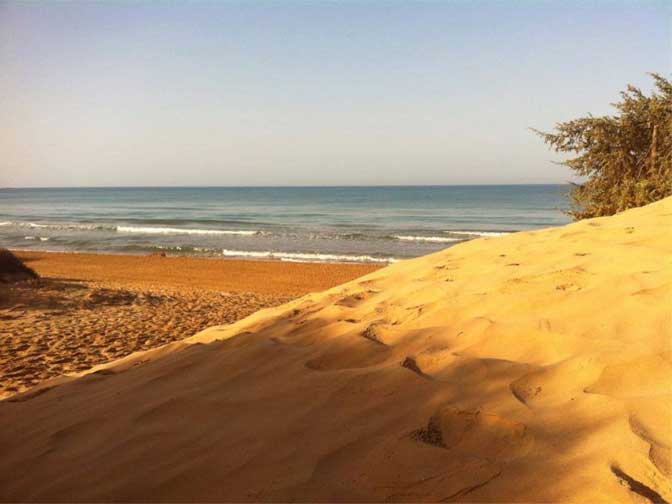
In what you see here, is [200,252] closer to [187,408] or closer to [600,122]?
[600,122]

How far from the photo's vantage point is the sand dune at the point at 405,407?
72.9 inches

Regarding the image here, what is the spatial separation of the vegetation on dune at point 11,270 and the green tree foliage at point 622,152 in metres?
12.5

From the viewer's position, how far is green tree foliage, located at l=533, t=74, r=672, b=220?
458 inches

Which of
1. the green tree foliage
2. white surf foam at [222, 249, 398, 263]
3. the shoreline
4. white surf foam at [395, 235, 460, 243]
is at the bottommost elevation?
white surf foam at [222, 249, 398, 263]

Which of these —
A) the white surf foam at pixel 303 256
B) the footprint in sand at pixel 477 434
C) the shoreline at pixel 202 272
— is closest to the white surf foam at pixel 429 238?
the white surf foam at pixel 303 256

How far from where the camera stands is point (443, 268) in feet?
16.0

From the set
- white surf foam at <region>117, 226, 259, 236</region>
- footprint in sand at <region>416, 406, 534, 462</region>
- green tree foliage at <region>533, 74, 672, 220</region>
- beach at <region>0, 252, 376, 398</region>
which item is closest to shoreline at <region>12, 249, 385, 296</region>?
beach at <region>0, 252, 376, 398</region>

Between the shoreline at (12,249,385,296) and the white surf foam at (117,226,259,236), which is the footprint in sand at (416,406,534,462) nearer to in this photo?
the shoreline at (12,249,385,296)

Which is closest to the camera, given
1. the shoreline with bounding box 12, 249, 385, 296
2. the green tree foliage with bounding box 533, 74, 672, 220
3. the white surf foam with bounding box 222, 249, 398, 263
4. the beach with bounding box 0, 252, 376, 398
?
the beach with bounding box 0, 252, 376, 398

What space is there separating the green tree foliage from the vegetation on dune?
12549 millimetres

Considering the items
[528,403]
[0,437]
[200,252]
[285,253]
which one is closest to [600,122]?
[528,403]

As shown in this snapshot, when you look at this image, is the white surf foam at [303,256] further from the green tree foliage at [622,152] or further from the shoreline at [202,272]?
the green tree foliage at [622,152]

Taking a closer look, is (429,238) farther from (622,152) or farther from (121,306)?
(121,306)

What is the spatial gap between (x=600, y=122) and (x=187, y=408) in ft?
41.7
